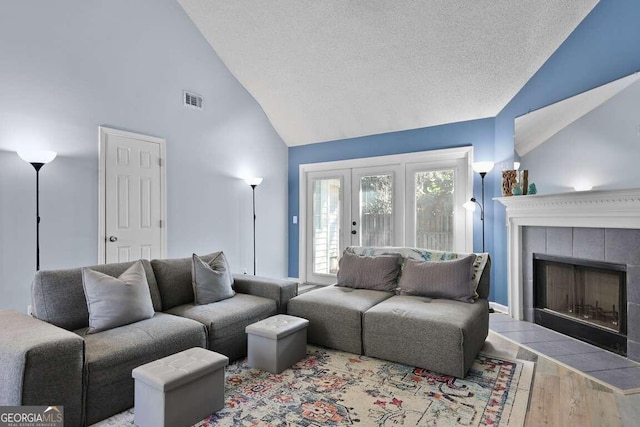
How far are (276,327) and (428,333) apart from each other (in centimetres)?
112

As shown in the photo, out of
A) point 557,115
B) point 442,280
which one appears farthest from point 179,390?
point 557,115

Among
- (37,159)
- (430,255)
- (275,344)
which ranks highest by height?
(37,159)

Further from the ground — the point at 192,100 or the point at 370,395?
the point at 192,100

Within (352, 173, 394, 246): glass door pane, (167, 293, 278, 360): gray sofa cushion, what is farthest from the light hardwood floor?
(352, 173, 394, 246): glass door pane

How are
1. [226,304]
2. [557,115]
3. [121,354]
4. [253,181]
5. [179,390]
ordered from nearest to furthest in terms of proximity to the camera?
[179,390], [121,354], [226,304], [557,115], [253,181]

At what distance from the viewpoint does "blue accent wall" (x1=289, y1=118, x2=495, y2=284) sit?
451 centimetres

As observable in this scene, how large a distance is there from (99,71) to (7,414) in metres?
3.22

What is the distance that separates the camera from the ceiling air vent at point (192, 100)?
14.9ft

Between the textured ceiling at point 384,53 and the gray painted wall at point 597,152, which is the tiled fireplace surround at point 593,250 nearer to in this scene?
the gray painted wall at point 597,152

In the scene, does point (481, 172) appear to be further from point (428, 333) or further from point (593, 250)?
point (428, 333)

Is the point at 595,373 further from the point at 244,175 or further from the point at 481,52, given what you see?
the point at 244,175

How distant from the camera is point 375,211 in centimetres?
542

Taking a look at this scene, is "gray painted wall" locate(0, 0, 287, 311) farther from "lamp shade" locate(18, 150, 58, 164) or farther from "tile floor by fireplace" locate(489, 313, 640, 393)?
"tile floor by fireplace" locate(489, 313, 640, 393)

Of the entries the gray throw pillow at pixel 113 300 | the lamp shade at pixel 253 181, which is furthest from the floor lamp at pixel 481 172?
the gray throw pillow at pixel 113 300
